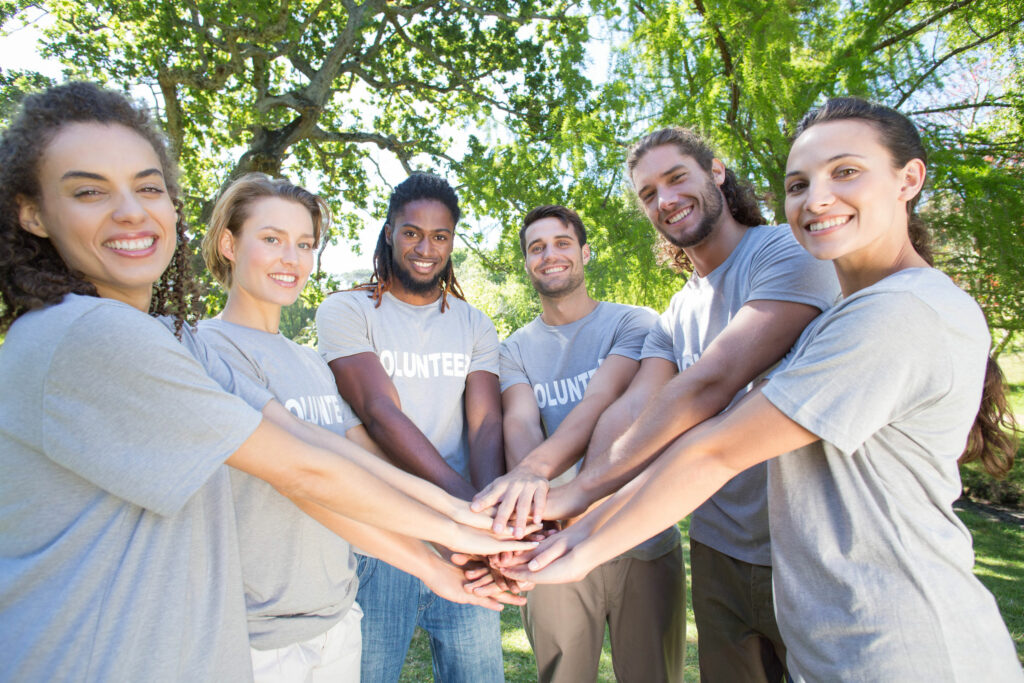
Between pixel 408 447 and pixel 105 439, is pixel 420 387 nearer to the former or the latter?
pixel 408 447

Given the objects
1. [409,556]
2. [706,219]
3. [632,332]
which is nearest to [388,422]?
[409,556]

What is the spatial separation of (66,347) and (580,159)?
13.7 ft

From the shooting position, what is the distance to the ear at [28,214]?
1.60 metres

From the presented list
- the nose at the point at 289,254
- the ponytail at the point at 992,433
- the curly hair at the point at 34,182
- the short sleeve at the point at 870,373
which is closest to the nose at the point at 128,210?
the curly hair at the point at 34,182

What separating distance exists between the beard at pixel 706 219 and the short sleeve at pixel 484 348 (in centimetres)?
104

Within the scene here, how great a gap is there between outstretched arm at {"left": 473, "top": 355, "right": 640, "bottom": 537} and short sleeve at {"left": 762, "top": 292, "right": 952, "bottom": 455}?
3.97ft

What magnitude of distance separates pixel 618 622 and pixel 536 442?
0.97 metres

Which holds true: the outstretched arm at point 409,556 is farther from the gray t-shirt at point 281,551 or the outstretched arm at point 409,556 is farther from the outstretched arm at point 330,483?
the outstretched arm at point 330,483

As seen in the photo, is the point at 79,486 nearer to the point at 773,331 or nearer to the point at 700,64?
the point at 773,331

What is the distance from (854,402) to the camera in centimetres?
158

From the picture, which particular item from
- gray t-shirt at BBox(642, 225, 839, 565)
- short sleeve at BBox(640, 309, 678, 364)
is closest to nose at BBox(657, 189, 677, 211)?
gray t-shirt at BBox(642, 225, 839, 565)

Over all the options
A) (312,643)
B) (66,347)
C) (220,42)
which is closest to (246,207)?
(66,347)

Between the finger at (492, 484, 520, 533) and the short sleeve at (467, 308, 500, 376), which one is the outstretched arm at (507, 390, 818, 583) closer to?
the finger at (492, 484, 520, 533)

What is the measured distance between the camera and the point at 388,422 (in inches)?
106
